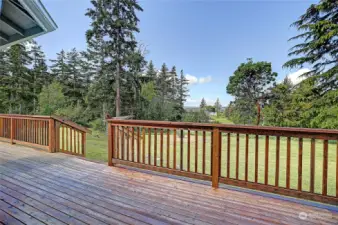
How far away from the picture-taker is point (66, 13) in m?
11.5

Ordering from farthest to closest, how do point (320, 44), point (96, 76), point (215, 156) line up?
point (96, 76), point (320, 44), point (215, 156)

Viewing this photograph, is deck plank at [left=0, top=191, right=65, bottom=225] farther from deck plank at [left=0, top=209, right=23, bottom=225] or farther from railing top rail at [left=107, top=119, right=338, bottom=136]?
railing top rail at [left=107, top=119, right=338, bottom=136]

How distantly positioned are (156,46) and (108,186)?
55.6ft

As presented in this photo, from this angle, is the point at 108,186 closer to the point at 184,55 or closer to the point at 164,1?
the point at 164,1

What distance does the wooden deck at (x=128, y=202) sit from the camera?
1.90 metres

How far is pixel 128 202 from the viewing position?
2.23m

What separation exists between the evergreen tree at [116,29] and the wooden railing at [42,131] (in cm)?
838

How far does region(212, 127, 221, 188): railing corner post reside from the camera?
104 inches

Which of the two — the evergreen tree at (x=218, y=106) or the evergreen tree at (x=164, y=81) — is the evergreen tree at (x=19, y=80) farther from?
the evergreen tree at (x=218, y=106)

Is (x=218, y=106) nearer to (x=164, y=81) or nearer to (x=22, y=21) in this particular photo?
(x=164, y=81)

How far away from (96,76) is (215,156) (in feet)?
49.5

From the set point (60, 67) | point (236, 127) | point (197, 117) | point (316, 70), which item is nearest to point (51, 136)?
point (236, 127)

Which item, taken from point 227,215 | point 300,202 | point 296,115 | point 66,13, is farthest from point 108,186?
point 296,115

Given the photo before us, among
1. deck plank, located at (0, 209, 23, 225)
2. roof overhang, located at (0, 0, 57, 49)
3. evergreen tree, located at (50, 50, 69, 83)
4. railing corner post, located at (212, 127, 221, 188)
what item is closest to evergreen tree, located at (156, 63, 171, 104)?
evergreen tree, located at (50, 50, 69, 83)
